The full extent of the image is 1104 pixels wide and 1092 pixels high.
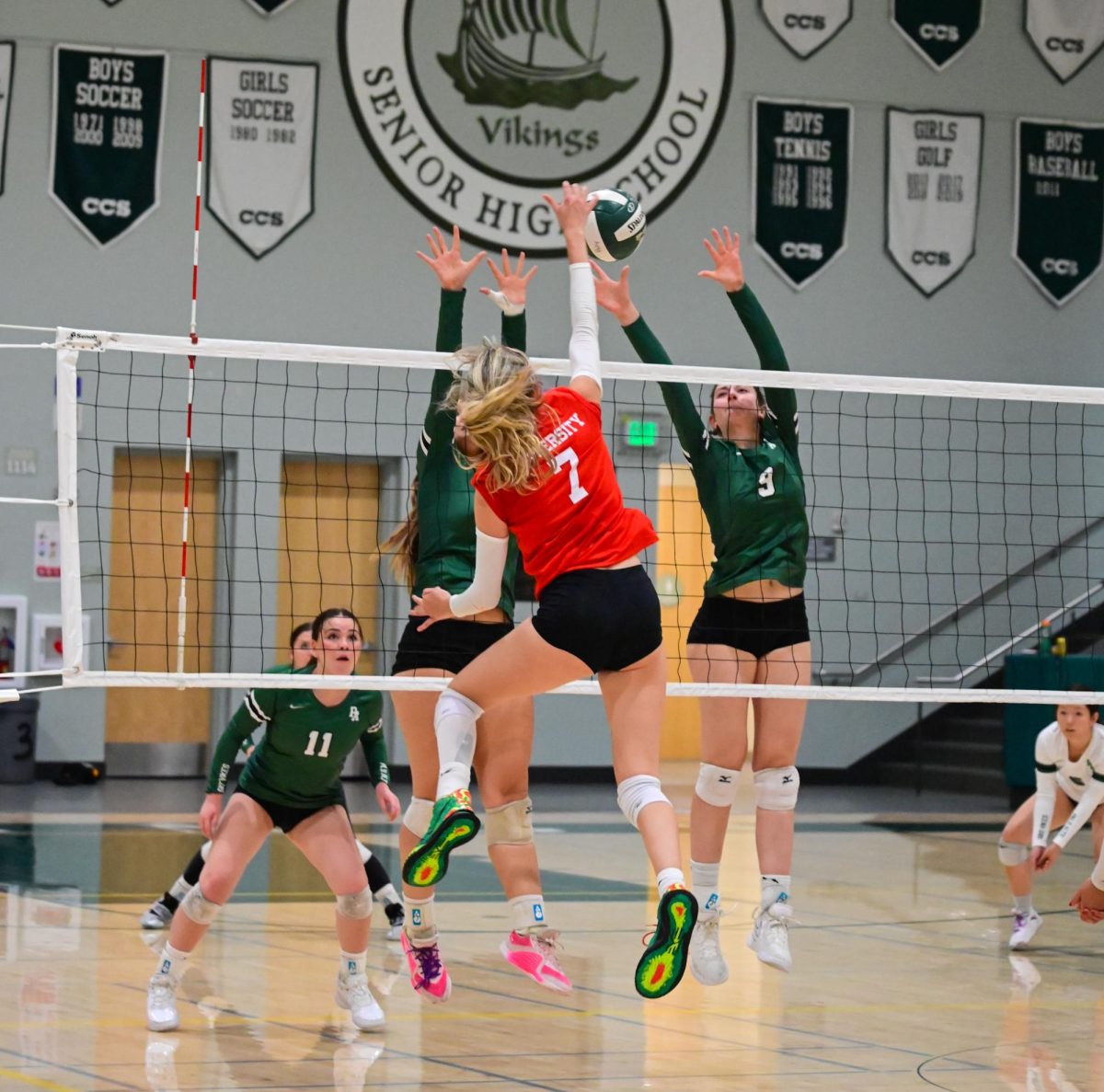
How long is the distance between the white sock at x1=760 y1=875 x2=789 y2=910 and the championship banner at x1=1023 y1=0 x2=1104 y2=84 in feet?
45.8

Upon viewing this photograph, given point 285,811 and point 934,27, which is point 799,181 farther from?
point 285,811

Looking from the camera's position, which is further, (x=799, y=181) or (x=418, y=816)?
(x=799, y=181)

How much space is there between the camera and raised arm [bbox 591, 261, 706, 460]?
5902 millimetres

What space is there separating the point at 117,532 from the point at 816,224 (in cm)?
737

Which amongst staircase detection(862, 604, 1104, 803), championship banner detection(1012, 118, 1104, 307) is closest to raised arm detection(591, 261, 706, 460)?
staircase detection(862, 604, 1104, 803)

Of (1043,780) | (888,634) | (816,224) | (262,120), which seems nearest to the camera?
(1043,780)

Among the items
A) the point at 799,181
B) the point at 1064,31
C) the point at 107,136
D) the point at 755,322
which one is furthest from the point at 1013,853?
Result: the point at 1064,31

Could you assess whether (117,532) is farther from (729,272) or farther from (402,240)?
(729,272)

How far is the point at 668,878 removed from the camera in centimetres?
474

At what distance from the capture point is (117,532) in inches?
637

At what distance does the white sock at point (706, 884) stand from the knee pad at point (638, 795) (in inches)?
58.0

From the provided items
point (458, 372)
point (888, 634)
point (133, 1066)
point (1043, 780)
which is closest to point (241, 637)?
point (888, 634)

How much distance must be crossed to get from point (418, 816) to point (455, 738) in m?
1.20

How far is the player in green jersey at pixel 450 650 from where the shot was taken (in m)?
5.69
